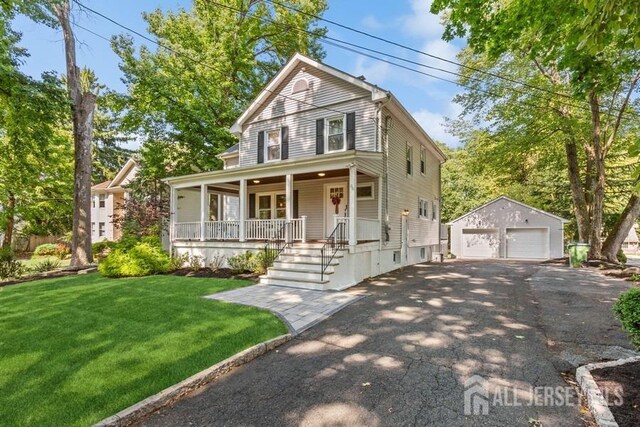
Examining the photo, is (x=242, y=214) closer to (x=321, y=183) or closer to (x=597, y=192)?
(x=321, y=183)

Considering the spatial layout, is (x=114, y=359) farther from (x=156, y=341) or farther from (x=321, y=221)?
(x=321, y=221)

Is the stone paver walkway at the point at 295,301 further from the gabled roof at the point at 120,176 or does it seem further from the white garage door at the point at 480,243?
the gabled roof at the point at 120,176

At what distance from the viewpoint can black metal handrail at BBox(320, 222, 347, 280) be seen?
8.89 metres

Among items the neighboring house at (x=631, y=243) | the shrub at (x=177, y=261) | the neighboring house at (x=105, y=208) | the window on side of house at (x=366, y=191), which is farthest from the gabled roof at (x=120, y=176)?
the neighboring house at (x=631, y=243)

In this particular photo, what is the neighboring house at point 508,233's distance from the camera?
19641 millimetres

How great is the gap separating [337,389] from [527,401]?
1.92 m

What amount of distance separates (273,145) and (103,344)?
10783 mm

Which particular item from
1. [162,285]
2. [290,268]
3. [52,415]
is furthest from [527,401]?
[162,285]

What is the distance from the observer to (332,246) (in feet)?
31.9

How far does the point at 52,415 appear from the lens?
3.00 m

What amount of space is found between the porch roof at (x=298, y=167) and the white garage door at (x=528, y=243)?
14508 millimetres

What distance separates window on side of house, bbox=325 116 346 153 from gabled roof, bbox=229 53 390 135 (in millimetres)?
1470

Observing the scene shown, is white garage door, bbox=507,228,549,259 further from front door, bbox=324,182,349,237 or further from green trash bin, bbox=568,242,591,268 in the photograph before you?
front door, bbox=324,182,349,237

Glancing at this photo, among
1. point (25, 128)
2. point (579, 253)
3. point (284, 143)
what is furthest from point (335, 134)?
point (25, 128)
